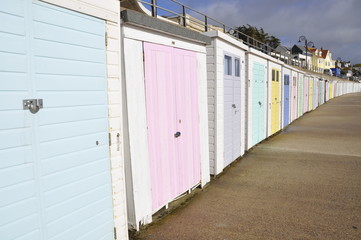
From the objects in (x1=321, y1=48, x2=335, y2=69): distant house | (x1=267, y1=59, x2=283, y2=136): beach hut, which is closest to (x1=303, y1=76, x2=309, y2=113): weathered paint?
(x1=267, y1=59, x2=283, y2=136): beach hut

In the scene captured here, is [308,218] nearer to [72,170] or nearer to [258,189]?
[258,189]

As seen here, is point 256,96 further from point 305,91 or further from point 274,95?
point 305,91

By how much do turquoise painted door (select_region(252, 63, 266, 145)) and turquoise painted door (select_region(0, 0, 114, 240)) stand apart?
6.98 m

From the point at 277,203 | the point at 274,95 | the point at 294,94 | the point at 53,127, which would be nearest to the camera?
the point at 53,127

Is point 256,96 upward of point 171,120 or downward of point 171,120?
upward

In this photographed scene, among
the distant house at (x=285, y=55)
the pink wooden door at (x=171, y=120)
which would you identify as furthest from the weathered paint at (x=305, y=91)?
the pink wooden door at (x=171, y=120)

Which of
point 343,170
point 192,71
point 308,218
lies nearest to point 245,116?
point 343,170

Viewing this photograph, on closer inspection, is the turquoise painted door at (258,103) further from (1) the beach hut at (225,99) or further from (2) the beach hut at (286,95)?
(2) the beach hut at (286,95)

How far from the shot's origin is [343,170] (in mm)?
6914

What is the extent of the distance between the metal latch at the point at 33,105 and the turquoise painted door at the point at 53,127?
0.04 metres

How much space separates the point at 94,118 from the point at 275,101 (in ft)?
34.0

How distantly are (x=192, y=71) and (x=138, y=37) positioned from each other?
5.33ft

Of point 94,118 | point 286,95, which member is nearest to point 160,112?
point 94,118

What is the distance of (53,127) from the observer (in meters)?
2.80
